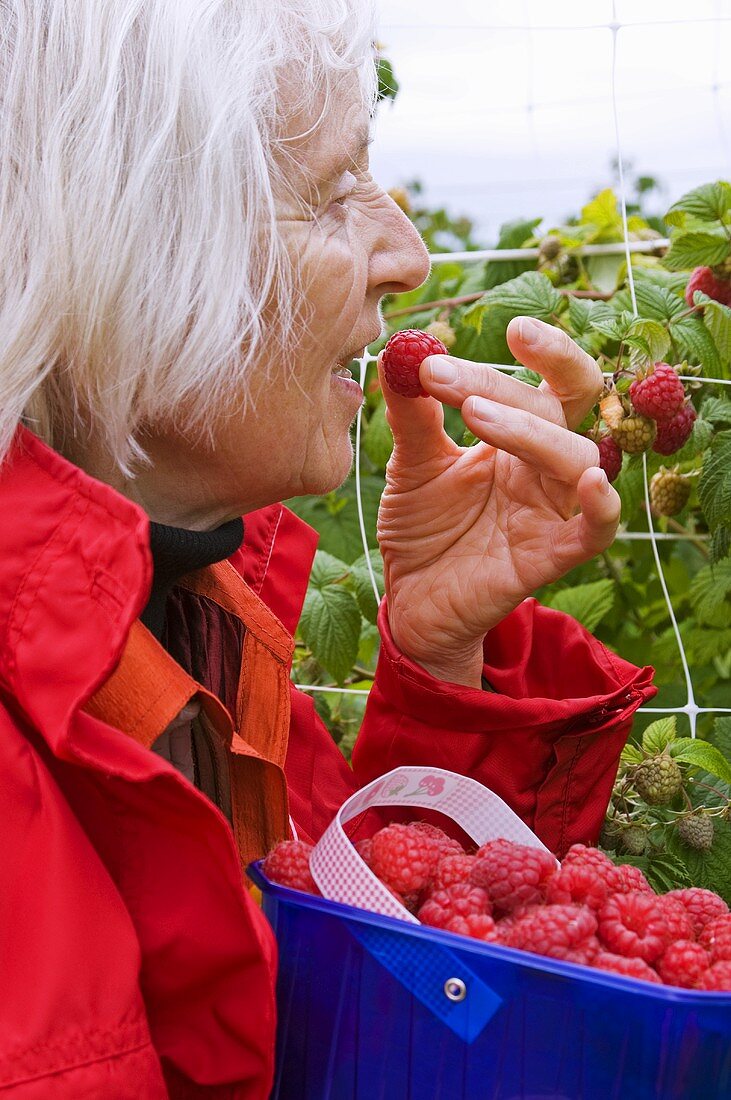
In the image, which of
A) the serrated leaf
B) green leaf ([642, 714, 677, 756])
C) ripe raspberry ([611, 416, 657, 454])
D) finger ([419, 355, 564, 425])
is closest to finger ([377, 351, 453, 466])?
finger ([419, 355, 564, 425])

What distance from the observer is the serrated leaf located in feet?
5.51

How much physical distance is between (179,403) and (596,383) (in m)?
0.49

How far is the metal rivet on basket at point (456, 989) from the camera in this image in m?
0.67

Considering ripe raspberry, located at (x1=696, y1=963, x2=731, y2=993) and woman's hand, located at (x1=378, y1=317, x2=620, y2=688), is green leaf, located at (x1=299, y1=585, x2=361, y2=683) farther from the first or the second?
ripe raspberry, located at (x1=696, y1=963, x2=731, y2=993)

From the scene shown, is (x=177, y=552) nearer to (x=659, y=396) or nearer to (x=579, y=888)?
(x=579, y=888)

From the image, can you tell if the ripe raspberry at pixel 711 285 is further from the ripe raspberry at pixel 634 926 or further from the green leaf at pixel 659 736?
the ripe raspberry at pixel 634 926

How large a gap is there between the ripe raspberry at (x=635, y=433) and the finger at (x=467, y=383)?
10.2 inches

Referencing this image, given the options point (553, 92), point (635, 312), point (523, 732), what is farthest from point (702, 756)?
point (553, 92)

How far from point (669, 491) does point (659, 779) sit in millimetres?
444

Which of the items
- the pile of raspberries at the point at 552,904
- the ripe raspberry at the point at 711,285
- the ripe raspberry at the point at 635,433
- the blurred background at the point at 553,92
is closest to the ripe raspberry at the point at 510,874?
the pile of raspberries at the point at 552,904

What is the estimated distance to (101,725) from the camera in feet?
2.53

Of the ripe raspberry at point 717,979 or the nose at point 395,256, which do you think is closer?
the ripe raspberry at point 717,979

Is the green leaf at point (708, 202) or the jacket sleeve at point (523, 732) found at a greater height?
the green leaf at point (708, 202)

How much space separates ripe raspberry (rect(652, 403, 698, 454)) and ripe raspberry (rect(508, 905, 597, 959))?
0.84m
